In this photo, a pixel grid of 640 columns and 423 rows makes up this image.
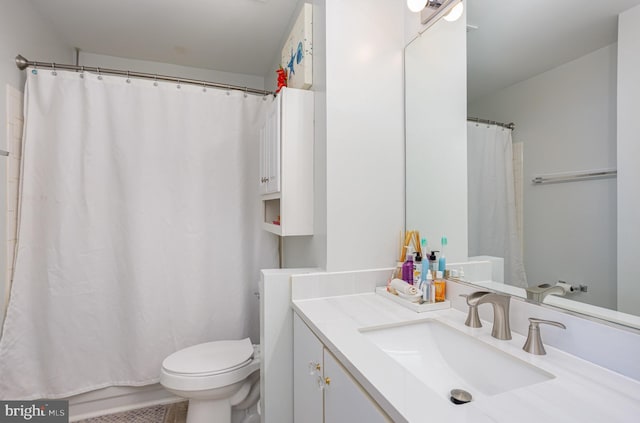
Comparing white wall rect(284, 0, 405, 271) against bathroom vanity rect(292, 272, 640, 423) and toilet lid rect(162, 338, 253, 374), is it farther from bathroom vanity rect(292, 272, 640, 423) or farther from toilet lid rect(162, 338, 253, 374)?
toilet lid rect(162, 338, 253, 374)

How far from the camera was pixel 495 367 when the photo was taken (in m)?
0.79

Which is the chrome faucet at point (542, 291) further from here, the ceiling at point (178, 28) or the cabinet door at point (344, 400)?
the ceiling at point (178, 28)

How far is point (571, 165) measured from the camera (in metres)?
0.84

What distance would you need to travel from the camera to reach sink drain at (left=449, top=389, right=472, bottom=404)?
0.76 metres

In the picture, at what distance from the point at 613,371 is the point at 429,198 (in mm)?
800

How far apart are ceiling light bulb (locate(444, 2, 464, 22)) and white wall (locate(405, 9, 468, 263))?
0.06 ft

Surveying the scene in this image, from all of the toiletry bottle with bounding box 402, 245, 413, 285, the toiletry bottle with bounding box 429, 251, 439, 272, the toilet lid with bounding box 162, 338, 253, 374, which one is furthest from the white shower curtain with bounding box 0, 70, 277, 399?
the toiletry bottle with bounding box 429, 251, 439, 272

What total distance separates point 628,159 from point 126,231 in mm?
2125

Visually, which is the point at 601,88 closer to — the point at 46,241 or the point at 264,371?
the point at 264,371

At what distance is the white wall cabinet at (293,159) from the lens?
4.66 ft

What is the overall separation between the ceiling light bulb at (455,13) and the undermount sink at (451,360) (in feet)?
3.81

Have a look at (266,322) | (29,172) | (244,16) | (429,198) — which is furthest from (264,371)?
(244,16)

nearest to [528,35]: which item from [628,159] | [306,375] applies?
[628,159]

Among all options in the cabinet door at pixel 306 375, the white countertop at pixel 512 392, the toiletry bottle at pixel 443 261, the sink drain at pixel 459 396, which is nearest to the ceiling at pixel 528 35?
the toiletry bottle at pixel 443 261
